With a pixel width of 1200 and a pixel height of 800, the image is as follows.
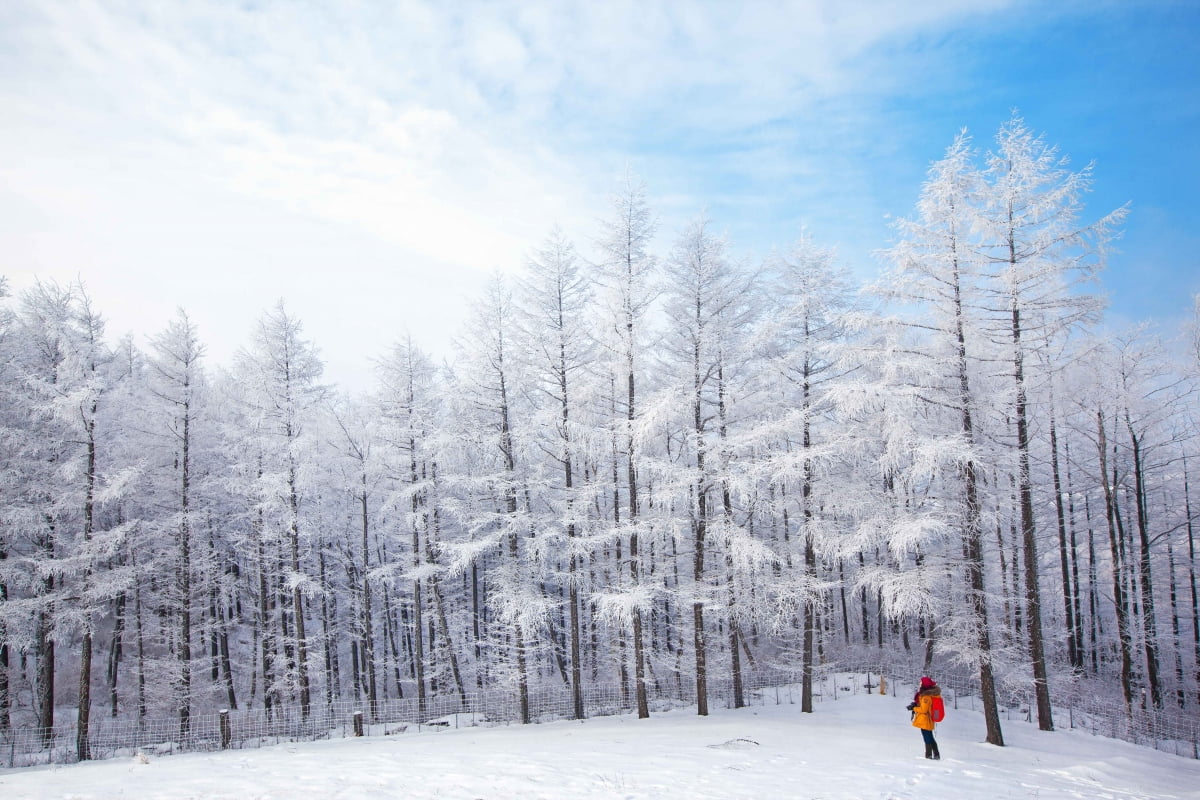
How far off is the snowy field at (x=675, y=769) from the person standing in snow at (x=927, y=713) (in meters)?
0.34

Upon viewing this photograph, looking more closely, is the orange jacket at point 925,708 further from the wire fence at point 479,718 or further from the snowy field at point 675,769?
the wire fence at point 479,718

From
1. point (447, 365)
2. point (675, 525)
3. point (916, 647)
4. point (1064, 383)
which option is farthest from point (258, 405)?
point (916, 647)

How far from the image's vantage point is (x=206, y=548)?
80.1ft

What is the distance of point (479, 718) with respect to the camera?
20.4m

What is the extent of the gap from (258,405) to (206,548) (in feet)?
24.3

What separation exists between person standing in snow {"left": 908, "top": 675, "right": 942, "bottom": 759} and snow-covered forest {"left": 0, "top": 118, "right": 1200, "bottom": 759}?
213 centimetres

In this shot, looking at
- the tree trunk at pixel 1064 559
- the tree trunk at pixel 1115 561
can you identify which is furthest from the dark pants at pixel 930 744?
the tree trunk at pixel 1064 559

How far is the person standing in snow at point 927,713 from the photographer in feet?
40.2

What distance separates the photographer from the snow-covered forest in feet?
49.1

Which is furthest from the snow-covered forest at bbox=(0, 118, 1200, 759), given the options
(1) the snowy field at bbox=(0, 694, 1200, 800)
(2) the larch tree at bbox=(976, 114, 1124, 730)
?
(1) the snowy field at bbox=(0, 694, 1200, 800)

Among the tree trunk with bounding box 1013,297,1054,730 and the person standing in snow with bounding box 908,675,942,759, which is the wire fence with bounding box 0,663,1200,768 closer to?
the tree trunk with bounding box 1013,297,1054,730

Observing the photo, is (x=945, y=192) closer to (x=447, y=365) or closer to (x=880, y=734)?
(x=880, y=734)

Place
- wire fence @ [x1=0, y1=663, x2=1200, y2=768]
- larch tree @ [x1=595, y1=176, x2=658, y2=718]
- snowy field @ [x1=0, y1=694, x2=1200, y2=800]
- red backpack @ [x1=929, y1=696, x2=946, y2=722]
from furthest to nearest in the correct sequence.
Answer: wire fence @ [x1=0, y1=663, x2=1200, y2=768], larch tree @ [x1=595, y1=176, x2=658, y2=718], red backpack @ [x1=929, y1=696, x2=946, y2=722], snowy field @ [x1=0, y1=694, x2=1200, y2=800]

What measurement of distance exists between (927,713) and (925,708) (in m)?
0.09
